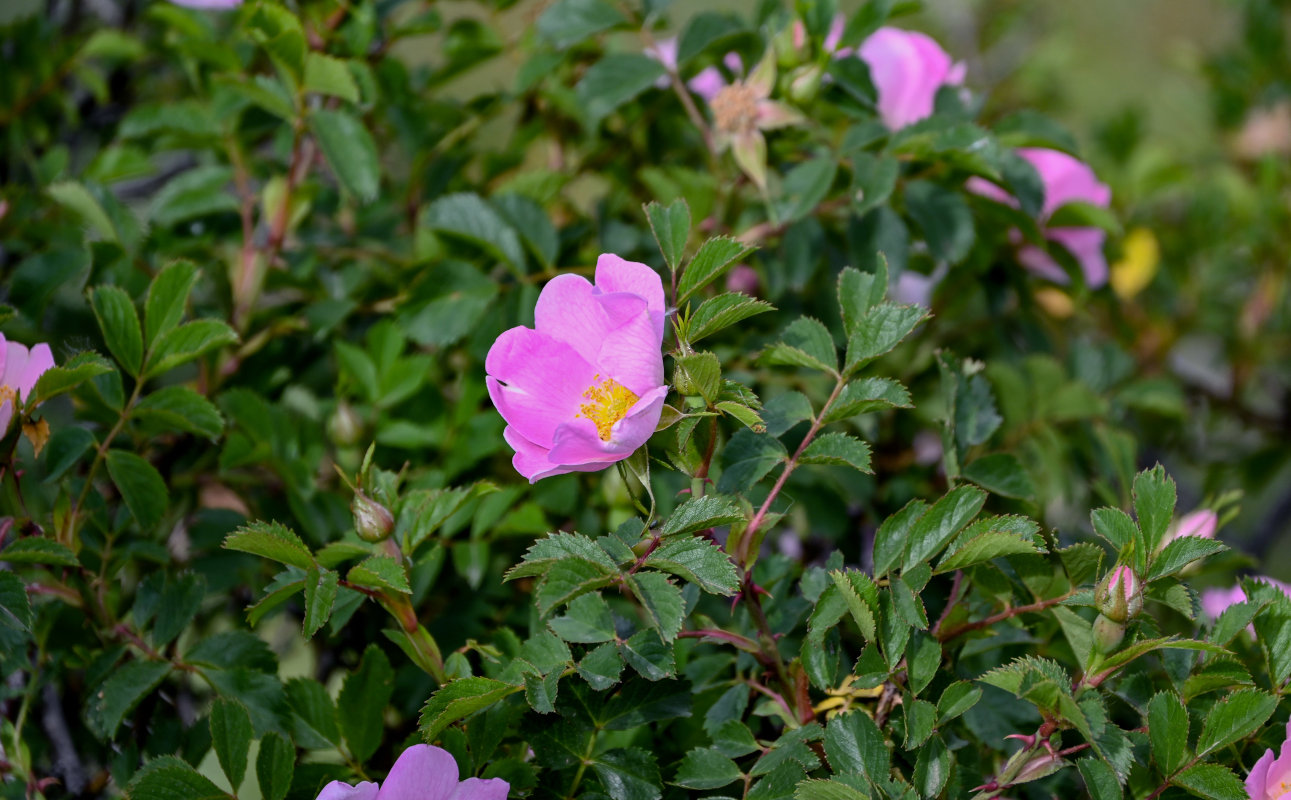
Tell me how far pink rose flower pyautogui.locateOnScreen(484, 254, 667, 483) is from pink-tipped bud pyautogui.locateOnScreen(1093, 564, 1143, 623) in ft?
0.79

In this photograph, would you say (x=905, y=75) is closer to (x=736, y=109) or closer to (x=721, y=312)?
(x=736, y=109)

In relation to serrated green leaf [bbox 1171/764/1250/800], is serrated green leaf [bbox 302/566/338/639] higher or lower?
higher

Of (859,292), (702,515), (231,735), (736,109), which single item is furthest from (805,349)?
(231,735)

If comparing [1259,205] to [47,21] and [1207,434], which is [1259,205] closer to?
[1207,434]

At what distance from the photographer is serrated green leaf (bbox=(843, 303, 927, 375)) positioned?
0.50m

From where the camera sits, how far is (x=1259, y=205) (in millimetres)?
1271

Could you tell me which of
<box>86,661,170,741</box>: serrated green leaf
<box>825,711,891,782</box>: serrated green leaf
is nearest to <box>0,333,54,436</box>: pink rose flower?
<box>86,661,170,741</box>: serrated green leaf

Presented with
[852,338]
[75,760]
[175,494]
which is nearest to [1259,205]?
[852,338]

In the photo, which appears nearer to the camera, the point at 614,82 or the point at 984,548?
the point at 984,548

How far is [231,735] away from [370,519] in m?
0.14

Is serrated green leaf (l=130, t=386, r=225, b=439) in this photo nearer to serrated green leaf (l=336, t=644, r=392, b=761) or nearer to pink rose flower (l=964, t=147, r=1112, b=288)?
serrated green leaf (l=336, t=644, r=392, b=761)

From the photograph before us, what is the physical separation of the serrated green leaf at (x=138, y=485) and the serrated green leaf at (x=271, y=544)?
0.17 m

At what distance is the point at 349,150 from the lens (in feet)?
2.44

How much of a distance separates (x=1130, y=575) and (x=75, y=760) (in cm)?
72
